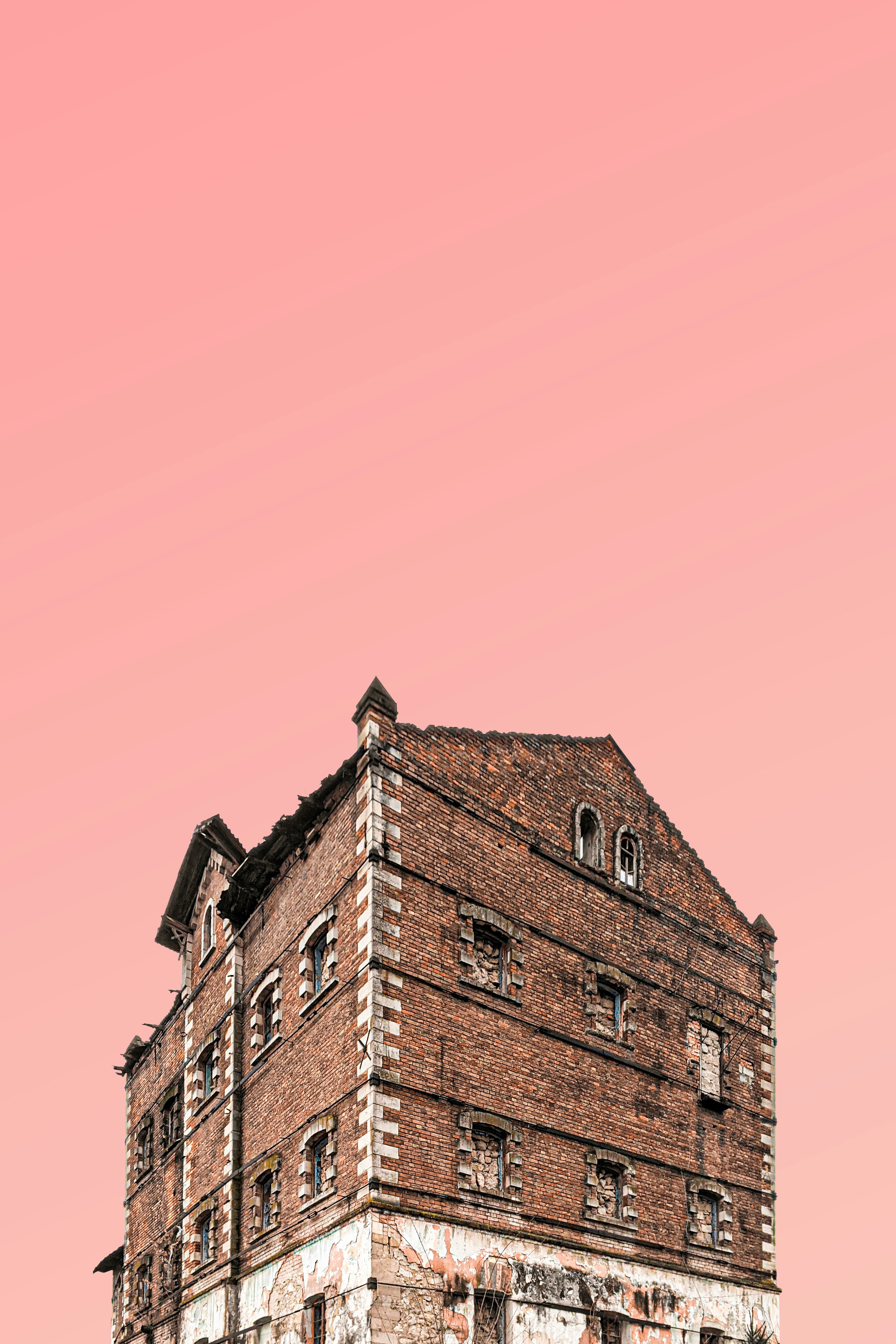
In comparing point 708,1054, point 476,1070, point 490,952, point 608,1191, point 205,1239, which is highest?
point 490,952

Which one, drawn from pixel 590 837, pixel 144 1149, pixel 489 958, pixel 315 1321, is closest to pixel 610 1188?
pixel 489 958

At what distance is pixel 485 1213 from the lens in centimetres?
2631

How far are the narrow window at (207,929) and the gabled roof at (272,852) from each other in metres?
2.62

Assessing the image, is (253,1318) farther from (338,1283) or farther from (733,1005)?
→ (733,1005)

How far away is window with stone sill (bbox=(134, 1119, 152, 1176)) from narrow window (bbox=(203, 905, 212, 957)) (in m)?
9.16

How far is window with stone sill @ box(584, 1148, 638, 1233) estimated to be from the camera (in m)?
29.0

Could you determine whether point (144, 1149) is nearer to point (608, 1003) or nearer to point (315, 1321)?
point (315, 1321)

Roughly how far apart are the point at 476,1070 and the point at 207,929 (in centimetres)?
1389

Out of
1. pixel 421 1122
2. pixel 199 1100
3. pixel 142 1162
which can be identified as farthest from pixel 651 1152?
pixel 142 1162

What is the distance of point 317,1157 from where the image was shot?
91.7ft

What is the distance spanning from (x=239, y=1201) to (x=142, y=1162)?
47.3 feet

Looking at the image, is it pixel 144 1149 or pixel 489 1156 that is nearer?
pixel 489 1156

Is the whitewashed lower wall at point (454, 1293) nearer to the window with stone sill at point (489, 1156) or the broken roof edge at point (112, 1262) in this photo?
the window with stone sill at point (489, 1156)

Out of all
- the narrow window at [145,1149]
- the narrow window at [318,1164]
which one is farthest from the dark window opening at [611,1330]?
the narrow window at [145,1149]
